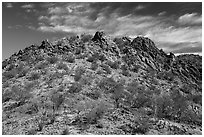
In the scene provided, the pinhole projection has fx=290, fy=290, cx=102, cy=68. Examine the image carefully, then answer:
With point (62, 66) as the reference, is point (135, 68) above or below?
below

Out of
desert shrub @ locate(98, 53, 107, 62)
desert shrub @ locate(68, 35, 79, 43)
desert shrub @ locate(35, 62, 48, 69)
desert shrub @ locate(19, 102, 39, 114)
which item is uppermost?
desert shrub @ locate(68, 35, 79, 43)

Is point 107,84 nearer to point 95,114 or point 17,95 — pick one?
point 95,114

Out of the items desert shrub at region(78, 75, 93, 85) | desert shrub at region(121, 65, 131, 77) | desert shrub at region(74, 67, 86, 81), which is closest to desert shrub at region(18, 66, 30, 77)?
desert shrub at region(74, 67, 86, 81)

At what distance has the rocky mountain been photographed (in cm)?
1266

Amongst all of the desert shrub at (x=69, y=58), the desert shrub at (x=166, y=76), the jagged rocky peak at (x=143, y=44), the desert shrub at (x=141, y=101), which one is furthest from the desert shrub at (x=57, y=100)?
the jagged rocky peak at (x=143, y=44)

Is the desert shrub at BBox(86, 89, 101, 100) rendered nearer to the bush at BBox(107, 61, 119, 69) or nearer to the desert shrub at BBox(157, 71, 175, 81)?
the bush at BBox(107, 61, 119, 69)

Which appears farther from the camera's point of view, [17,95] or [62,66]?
[62,66]

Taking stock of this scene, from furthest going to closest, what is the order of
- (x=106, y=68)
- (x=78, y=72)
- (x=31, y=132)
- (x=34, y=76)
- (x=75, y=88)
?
(x=106, y=68) → (x=78, y=72) → (x=34, y=76) → (x=75, y=88) → (x=31, y=132)

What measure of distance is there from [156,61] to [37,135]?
15.0m

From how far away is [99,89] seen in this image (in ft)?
55.8

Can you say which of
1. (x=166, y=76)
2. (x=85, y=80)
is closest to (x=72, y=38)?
(x=85, y=80)

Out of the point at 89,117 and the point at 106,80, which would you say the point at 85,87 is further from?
the point at 89,117

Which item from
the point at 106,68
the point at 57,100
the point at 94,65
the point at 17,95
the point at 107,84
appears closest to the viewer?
the point at 57,100

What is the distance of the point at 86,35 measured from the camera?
27.5 m
